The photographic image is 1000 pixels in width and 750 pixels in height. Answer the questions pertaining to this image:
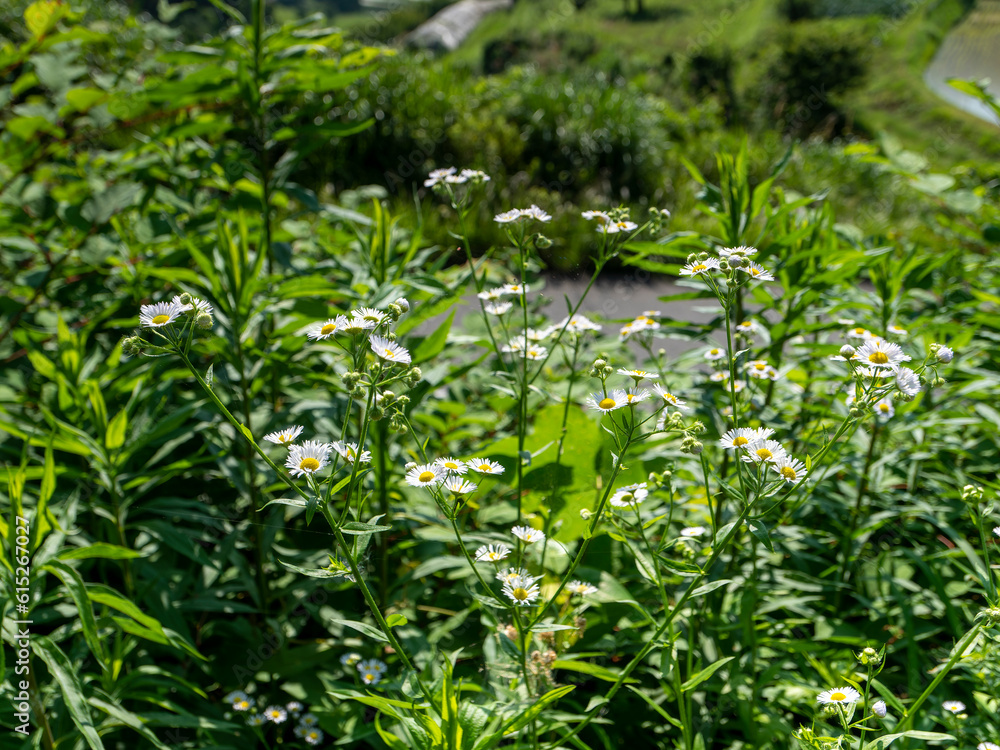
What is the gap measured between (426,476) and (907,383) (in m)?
0.84

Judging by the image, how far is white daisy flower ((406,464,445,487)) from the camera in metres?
1.12

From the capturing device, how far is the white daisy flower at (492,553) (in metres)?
1.36

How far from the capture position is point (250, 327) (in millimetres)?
1799

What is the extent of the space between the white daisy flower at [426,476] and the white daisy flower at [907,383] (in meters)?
0.79

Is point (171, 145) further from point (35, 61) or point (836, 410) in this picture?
point (836, 410)

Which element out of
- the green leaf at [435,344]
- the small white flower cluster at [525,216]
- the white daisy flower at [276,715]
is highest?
the small white flower cluster at [525,216]

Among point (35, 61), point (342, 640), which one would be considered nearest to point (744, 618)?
point (342, 640)

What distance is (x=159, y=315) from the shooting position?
104 centimetres

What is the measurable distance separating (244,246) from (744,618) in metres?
1.63

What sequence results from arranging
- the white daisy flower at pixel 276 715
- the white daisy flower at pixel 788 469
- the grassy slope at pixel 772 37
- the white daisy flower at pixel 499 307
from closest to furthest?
the white daisy flower at pixel 788 469 < the white daisy flower at pixel 276 715 < the white daisy flower at pixel 499 307 < the grassy slope at pixel 772 37

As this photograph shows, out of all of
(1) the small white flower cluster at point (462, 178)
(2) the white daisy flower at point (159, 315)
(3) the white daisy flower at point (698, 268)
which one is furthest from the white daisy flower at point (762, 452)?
(2) the white daisy flower at point (159, 315)

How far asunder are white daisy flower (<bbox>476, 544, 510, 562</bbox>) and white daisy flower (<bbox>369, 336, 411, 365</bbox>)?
45 cm

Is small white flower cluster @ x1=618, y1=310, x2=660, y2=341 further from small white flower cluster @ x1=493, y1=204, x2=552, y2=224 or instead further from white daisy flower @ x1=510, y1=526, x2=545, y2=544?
white daisy flower @ x1=510, y1=526, x2=545, y2=544

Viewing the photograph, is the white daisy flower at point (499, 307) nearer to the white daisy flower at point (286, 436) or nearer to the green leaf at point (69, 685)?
the white daisy flower at point (286, 436)
